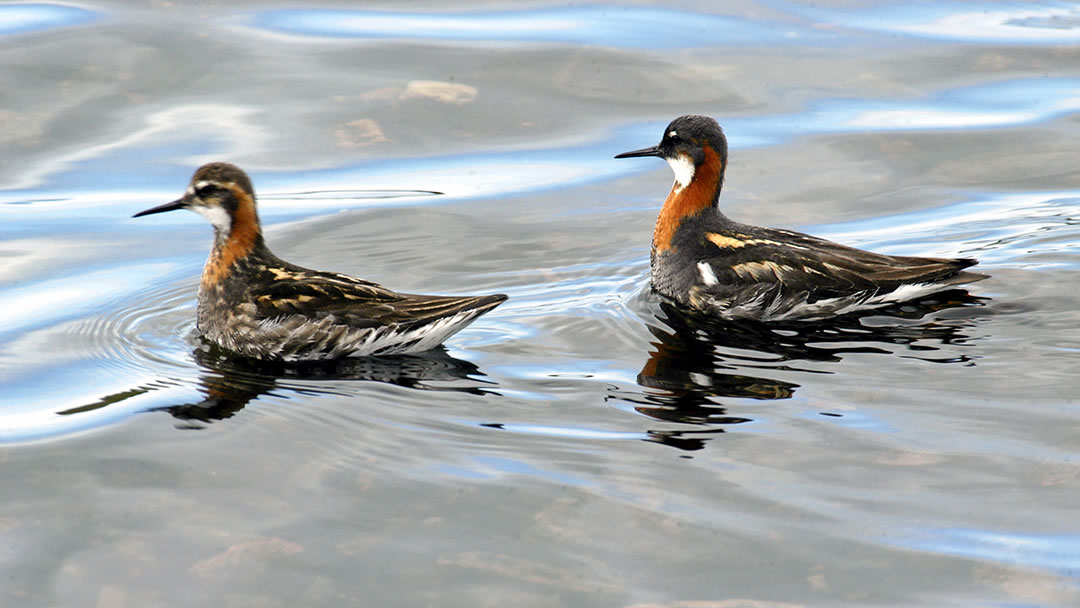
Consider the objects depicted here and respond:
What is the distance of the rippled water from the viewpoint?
6.72 m

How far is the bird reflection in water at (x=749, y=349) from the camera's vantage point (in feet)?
27.6

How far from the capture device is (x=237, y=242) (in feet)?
32.4

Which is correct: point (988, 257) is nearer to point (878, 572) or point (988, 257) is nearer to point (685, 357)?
point (685, 357)

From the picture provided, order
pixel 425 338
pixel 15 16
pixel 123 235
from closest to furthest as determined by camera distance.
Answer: pixel 425 338, pixel 123 235, pixel 15 16

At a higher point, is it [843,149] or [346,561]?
[843,149]

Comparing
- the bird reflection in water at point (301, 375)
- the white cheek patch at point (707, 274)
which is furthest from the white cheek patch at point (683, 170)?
the bird reflection in water at point (301, 375)

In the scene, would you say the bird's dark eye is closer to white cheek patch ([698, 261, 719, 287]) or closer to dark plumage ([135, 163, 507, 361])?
dark plumage ([135, 163, 507, 361])

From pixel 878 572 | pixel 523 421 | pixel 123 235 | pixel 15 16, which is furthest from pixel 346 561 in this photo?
pixel 15 16

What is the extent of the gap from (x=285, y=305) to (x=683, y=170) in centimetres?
401

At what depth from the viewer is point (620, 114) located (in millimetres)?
15789

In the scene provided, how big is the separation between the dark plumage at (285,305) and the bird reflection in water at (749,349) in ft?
4.53

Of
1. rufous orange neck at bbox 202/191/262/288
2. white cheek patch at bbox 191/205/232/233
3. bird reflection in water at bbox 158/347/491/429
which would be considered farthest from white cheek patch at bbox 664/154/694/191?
white cheek patch at bbox 191/205/232/233

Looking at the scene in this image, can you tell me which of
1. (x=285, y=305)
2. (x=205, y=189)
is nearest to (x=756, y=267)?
(x=285, y=305)

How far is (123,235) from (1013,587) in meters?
8.97
